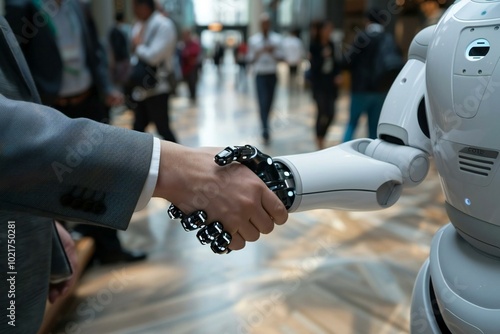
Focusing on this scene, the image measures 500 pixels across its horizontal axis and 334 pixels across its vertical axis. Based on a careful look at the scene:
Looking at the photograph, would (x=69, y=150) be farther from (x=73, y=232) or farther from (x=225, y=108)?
(x=225, y=108)

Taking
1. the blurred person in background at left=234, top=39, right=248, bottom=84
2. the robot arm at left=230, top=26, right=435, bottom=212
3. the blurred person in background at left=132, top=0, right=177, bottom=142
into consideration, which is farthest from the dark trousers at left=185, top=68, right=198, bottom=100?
the robot arm at left=230, top=26, right=435, bottom=212

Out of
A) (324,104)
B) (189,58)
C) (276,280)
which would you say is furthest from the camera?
(189,58)

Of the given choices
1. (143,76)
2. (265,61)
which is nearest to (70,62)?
(143,76)

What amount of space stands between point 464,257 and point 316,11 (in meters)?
10.6

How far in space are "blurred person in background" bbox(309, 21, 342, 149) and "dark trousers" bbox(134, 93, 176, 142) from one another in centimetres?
180

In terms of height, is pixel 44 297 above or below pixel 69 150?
below

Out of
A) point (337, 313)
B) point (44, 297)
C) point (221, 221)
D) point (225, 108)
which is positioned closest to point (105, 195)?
point (221, 221)

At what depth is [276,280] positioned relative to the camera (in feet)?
7.56

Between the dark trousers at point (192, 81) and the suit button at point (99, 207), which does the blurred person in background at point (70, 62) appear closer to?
the suit button at point (99, 207)

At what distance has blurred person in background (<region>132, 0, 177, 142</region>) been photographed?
10.2ft

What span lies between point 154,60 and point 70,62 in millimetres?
816

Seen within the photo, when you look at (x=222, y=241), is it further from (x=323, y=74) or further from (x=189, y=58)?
(x=189, y=58)

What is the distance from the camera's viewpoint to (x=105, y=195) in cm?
66

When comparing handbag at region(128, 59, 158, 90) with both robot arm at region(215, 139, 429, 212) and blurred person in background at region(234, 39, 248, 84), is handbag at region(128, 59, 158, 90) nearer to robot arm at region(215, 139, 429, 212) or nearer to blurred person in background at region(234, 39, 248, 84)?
robot arm at region(215, 139, 429, 212)
